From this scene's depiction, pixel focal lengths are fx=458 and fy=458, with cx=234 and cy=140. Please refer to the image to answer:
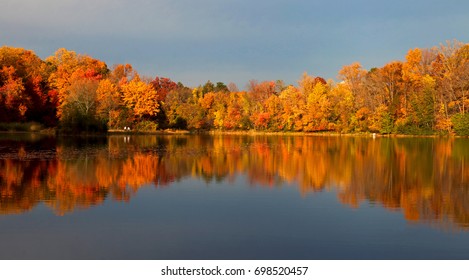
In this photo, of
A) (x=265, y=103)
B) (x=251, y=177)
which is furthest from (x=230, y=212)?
(x=265, y=103)

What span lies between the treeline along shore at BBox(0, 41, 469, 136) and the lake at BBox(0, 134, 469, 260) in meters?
30.8

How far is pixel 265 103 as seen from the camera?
58.9m

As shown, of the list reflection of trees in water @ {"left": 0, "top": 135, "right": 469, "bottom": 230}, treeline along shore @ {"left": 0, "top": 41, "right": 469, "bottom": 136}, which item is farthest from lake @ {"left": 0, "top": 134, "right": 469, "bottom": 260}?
treeline along shore @ {"left": 0, "top": 41, "right": 469, "bottom": 136}

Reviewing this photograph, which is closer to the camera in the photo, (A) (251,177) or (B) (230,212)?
(B) (230,212)

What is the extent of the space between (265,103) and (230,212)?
164 feet

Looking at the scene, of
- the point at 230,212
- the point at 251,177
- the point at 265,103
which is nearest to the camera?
the point at 230,212

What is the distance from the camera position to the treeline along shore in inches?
1790

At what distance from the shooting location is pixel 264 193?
11.8 metres

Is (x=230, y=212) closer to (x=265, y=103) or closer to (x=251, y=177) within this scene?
(x=251, y=177)

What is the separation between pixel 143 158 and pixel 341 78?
4295cm

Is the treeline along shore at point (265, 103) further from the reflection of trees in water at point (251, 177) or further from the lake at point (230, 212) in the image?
Answer: the lake at point (230, 212)

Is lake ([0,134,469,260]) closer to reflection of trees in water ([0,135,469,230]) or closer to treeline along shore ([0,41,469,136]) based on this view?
reflection of trees in water ([0,135,469,230])

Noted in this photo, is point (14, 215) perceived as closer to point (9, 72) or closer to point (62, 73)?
point (9, 72)

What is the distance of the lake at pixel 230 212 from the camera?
6824mm
